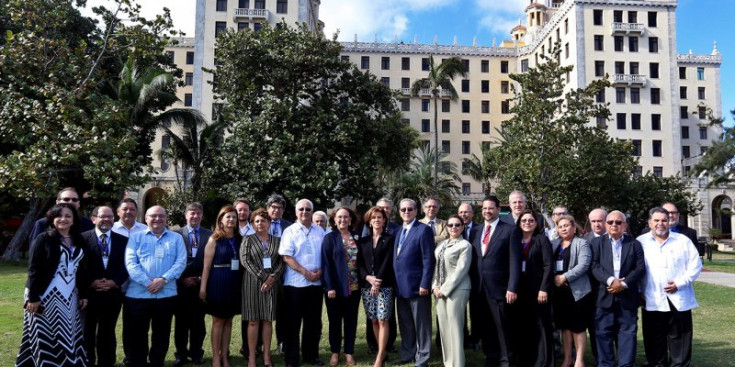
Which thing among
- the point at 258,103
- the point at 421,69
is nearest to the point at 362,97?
the point at 258,103

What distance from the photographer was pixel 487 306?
7.00 metres

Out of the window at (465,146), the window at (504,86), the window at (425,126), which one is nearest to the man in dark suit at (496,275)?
the window at (425,126)

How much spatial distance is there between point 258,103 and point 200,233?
47.5 ft

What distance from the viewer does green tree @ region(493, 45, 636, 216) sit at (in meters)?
25.2

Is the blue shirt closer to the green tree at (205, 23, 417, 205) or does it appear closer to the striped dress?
the striped dress

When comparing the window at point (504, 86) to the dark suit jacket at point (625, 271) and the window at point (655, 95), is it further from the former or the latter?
the dark suit jacket at point (625, 271)

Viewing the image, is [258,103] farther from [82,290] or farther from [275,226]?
[82,290]

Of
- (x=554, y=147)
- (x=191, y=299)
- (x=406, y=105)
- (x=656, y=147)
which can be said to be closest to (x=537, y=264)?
(x=191, y=299)

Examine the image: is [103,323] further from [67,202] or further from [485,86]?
[485,86]

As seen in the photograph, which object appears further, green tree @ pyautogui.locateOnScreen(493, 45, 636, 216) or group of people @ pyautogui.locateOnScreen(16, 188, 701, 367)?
green tree @ pyautogui.locateOnScreen(493, 45, 636, 216)

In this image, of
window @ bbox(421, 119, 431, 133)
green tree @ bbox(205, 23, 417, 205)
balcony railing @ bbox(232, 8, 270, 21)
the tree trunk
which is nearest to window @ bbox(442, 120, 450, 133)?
window @ bbox(421, 119, 431, 133)

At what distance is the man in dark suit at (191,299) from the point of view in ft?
23.7

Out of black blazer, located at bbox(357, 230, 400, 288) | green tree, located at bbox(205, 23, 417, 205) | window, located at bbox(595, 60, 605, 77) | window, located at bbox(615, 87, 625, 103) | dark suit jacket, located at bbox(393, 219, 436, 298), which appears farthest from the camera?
window, located at bbox(615, 87, 625, 103)

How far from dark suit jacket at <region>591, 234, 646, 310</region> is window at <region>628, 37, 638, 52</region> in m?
51.0
